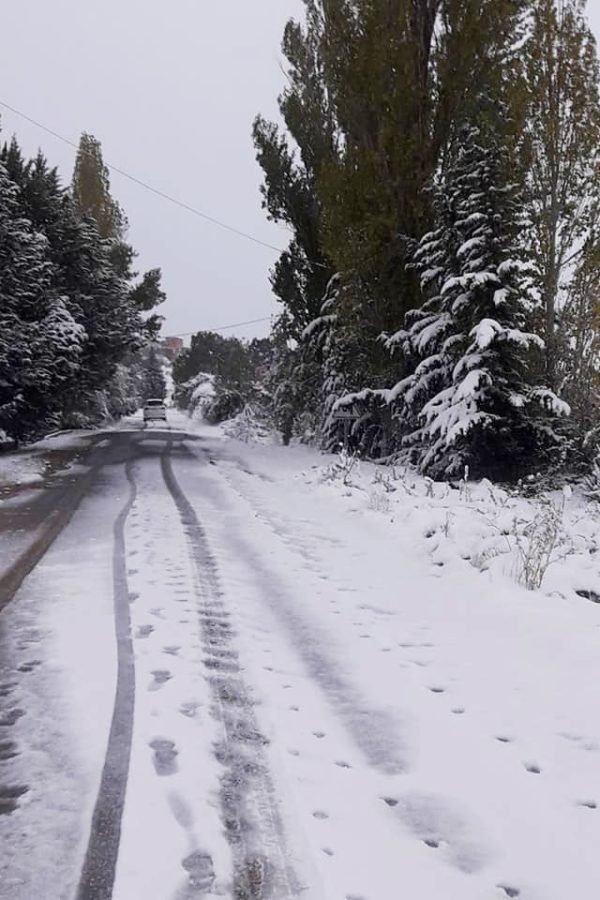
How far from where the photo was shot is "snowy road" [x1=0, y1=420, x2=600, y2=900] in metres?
2.30

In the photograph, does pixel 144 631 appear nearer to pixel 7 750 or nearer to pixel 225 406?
pixel 7 750

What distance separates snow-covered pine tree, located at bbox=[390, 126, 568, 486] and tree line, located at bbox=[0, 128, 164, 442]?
1081 centimetres

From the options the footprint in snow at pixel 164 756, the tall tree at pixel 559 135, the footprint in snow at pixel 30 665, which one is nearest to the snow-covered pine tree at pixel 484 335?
the tall tree at pixel 559 135

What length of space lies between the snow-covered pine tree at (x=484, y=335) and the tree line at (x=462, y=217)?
0.04 m

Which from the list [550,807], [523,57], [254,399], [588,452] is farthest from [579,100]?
[254,399]

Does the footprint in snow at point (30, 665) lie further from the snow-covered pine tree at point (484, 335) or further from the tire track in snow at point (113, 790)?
the snow-covered pine tree at point (484, 335)

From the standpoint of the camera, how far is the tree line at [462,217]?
11.9 m

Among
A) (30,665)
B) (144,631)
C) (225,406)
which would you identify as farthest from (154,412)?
(30,665)

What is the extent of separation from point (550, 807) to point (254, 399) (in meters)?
29.5

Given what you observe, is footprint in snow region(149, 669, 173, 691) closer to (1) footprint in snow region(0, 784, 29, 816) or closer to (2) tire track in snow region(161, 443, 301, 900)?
(2) tire track in snow region(161, 443, 301, 900)

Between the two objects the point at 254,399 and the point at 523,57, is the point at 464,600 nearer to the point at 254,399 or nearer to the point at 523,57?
the point at 523,57

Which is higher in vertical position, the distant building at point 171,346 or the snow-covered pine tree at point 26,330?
the distant building at point 171,346

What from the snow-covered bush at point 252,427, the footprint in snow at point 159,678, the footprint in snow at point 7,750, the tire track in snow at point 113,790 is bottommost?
the footprint in snow at point 7,750

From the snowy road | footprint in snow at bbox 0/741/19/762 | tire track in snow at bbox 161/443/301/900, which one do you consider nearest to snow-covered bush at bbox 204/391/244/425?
the snowy road
